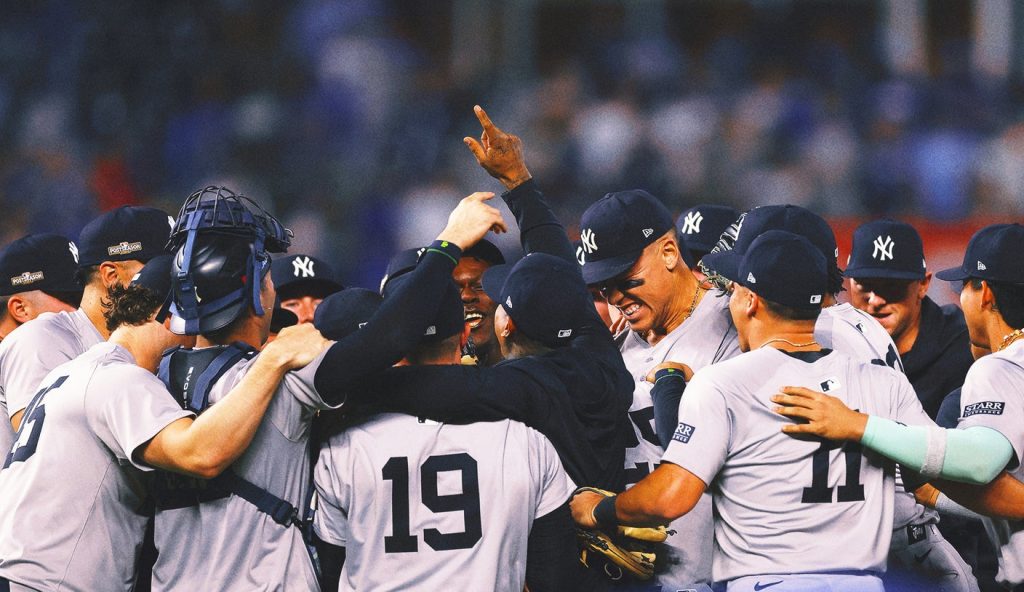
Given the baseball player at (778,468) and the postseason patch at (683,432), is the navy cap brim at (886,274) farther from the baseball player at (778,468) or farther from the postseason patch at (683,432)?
the postseason patch at (683,432)

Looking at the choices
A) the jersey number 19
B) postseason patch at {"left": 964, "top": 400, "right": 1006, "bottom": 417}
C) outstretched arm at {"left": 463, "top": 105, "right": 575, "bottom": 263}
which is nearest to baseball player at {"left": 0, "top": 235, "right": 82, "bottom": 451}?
outstretched arm at {"left": 463, "top": 105, "right": 575, "bottom": 263}

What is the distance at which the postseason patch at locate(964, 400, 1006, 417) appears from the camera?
4113 mm

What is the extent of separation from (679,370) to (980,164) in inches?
318

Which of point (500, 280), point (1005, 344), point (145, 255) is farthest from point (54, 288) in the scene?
point (1005, 344)

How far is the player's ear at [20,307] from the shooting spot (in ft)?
19.2

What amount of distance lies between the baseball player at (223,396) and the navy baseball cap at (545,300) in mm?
295

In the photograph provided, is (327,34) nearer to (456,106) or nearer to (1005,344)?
(456,106)

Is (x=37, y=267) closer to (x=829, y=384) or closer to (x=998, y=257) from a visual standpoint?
(x=829, y=384)

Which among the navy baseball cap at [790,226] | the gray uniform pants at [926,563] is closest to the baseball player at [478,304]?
the navy baseball cap at [790,226]

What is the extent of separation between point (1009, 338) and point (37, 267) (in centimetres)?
448

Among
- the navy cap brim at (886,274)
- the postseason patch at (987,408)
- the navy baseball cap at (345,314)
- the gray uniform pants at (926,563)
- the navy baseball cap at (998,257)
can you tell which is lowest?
the gray uniform pants at (926,563)

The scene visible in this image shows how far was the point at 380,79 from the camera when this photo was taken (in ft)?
43.7

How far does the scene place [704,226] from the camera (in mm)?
6098

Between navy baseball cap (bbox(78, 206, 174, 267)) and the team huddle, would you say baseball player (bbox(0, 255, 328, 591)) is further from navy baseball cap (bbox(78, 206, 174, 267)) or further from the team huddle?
navy baseball cap (bbox(78, 206, 174, 267))
